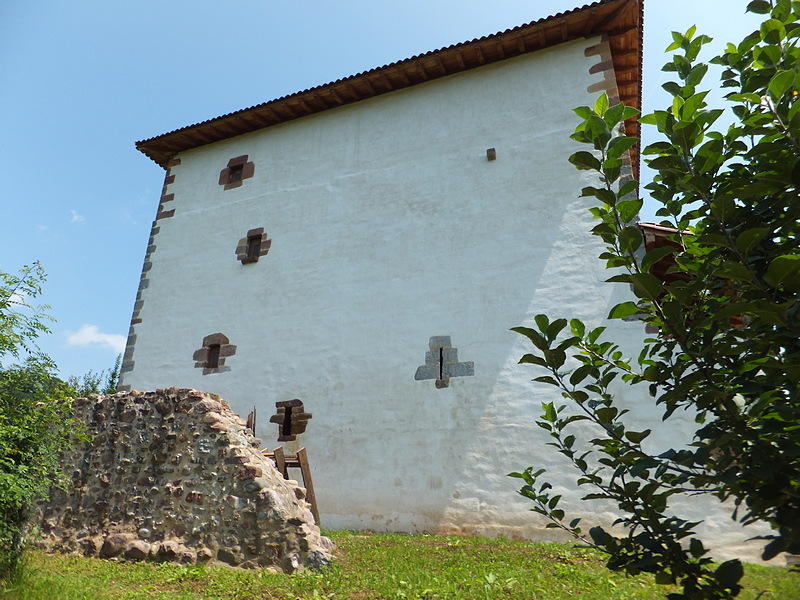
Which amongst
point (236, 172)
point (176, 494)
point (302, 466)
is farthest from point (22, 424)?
point (236, 172)

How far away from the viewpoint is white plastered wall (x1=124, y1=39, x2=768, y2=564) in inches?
270

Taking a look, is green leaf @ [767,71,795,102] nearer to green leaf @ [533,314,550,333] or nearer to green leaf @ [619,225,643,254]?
green leaf @ [619,225,643,254]

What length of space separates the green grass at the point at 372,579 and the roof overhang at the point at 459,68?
7.24m

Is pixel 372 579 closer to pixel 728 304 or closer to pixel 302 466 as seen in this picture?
pixel 302 466

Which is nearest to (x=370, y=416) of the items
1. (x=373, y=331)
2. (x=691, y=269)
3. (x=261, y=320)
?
(x=373, y=331)

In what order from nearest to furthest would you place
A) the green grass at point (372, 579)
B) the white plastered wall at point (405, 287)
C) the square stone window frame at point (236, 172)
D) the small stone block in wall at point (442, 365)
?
the green grass at point (372, 579) → the white plastered wall at point (405, 287) → the small stone block in wall at point (442, 365) → the square stone window frame at point (236, 172)

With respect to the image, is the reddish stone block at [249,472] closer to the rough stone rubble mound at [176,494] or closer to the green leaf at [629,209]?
the rough stone rubble mound at [176,494]

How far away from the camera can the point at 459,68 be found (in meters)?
9.01

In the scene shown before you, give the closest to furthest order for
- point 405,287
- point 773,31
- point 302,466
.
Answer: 1. point 773,31
2. point 302,466
3. point 405,287

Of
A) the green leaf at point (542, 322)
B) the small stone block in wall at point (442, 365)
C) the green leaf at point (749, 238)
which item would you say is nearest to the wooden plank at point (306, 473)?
the small stone block in wall at point (442, 365)

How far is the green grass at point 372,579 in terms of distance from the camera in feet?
12.6

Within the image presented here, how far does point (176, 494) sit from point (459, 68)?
24.9 feet

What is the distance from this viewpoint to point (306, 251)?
912 centimetres

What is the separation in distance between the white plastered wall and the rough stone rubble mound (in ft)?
7.12
